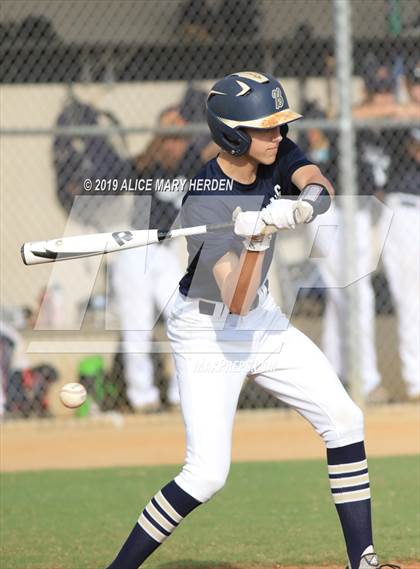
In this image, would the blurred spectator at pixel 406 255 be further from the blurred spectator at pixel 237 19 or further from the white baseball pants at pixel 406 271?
the blurred spectator at pixel 237 19

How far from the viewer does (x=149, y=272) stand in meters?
9.46

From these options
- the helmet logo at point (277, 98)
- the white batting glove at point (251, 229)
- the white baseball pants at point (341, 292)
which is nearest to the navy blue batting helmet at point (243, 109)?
the helmet logo at point (277, 98)

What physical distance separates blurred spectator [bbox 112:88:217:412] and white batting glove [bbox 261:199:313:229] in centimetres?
497

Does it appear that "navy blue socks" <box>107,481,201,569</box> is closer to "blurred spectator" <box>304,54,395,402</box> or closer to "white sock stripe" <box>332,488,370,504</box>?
"white sock stripe" <box>332,488,370,504</box>

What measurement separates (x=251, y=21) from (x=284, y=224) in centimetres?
657

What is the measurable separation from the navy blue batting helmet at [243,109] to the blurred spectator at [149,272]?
15.4 ft

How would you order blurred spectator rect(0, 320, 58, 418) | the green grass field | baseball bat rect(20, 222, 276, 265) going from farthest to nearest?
1. blurred spectator rect(0, 320, 58, 418)
2. the green grass field
3. baseball bat rect(20, 222, 276, 265)

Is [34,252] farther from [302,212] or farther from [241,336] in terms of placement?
[302,212]

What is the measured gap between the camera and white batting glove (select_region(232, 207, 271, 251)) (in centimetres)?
428

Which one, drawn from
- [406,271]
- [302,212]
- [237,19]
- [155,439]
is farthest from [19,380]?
[302,212]

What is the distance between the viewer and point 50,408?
967cm

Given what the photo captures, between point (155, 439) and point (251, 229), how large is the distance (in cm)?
479

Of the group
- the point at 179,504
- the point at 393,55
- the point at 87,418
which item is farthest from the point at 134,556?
the point at 393,55

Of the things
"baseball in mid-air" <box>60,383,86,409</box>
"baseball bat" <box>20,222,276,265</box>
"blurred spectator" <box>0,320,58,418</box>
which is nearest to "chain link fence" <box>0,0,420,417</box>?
"blurred spectator" <box>0,320,58,418</box>
